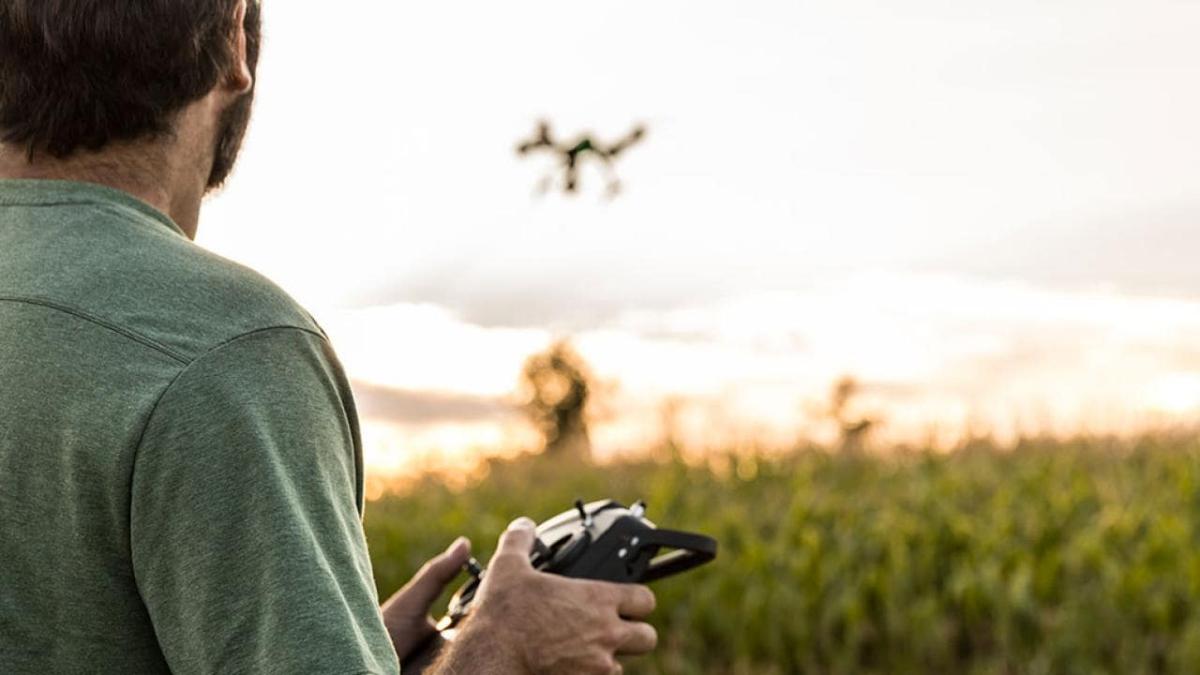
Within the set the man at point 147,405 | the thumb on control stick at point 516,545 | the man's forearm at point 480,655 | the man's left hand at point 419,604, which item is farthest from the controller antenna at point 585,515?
the man at point 147,405

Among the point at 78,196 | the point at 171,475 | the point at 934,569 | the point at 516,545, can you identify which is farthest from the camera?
the point at 934,569

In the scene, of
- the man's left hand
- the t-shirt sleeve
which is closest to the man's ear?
the t-shirt sleeve

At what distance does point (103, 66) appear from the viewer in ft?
7.20

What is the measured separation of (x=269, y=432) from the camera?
1.84 meters

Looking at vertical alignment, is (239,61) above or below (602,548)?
above

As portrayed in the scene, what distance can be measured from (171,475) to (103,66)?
0.73 metres

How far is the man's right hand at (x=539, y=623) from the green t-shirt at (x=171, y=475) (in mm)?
408

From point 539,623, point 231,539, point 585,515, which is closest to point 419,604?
point 585,515

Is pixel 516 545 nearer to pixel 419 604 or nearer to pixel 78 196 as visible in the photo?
pixel 419 604

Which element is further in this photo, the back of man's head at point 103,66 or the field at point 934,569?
the field at point 934,569

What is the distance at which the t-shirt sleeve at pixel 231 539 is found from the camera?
71.2 inches

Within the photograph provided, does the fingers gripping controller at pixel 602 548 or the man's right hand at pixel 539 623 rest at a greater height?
the fingers gripping controller at pixel 602 548

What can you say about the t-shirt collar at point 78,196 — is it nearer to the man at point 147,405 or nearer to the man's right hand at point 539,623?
the man at point 147,405

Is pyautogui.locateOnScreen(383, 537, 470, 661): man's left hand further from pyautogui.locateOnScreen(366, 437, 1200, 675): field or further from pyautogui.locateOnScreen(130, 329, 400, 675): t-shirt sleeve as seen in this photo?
pyautogui.locateOnScreen(366, 437, 1200, 675): field
